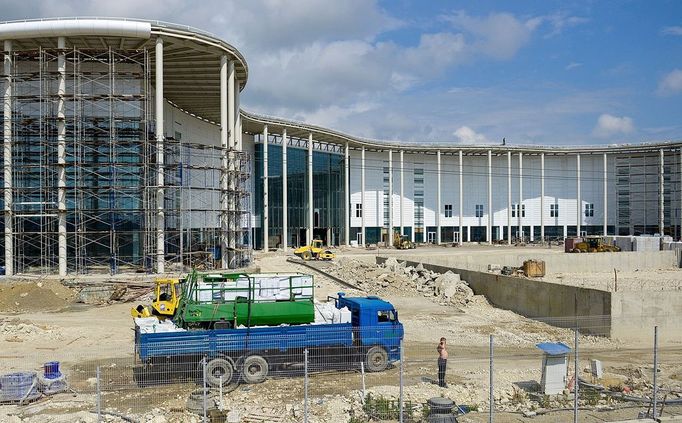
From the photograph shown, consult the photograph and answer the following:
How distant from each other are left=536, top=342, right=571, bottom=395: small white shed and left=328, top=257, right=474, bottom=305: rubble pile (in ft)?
57.5

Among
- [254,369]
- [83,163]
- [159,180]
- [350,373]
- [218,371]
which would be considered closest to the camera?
[218,371]

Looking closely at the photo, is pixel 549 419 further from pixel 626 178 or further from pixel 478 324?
pixel 626 178

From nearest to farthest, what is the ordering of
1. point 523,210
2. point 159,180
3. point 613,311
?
1. point 613,311
2. point 159,180
3. point 523,210

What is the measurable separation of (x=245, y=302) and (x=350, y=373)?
3.80 metres

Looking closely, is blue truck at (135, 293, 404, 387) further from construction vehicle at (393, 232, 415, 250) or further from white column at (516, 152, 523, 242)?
white column at (516, 152, 523, 242)

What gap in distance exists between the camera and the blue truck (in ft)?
52.0

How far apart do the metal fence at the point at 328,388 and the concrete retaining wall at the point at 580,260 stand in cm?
Result: 2759

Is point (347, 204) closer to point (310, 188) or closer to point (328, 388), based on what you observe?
point (310, 188)

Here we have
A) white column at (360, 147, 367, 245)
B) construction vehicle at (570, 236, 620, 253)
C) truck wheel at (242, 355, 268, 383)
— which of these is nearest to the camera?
truck wheel at (242, 355, 268, 383)

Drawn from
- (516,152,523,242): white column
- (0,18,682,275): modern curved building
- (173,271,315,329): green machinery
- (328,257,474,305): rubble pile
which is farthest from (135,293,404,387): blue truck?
(516,152,523,242): white column

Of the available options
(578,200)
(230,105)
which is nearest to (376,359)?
(230,105)

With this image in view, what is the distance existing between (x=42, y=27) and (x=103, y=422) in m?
31.0

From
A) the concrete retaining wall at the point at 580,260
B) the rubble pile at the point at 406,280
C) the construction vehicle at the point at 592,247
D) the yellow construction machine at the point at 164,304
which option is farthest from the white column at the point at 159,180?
the construction vehicle at the point at 592,247

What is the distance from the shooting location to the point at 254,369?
16.5 metres
